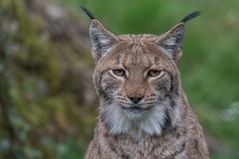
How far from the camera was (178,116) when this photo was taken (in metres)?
8.69

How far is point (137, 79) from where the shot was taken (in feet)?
27.8

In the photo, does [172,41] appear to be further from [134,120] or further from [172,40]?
[134,120]

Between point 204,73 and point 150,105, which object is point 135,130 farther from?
point 204,73

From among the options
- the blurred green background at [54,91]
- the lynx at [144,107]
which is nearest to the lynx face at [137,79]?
the lynx at [144,107]

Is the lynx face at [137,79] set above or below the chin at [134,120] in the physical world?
above

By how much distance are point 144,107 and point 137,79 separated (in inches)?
8.1

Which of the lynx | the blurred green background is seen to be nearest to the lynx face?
the lynx

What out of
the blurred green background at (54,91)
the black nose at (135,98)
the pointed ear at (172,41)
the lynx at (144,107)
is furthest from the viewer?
the blurred green background at (54,91)

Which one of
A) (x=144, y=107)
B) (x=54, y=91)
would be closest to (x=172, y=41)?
(x=144, y=107)

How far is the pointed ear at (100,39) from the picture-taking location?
8.70m

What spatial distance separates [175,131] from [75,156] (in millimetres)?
3467

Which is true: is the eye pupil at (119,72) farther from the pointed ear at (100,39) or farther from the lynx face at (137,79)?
the pointed ear at (100,39)

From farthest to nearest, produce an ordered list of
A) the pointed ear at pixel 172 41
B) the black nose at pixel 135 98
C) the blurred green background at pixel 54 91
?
the blurred green background at pixel 54 91
the pointed ear at pixel 172 41
the black nose at pixel 135 98

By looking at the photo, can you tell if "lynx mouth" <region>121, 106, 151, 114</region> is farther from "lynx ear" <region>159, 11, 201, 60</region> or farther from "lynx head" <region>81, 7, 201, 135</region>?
"lynx ear" <region>159, 11, 201, 60</region>
